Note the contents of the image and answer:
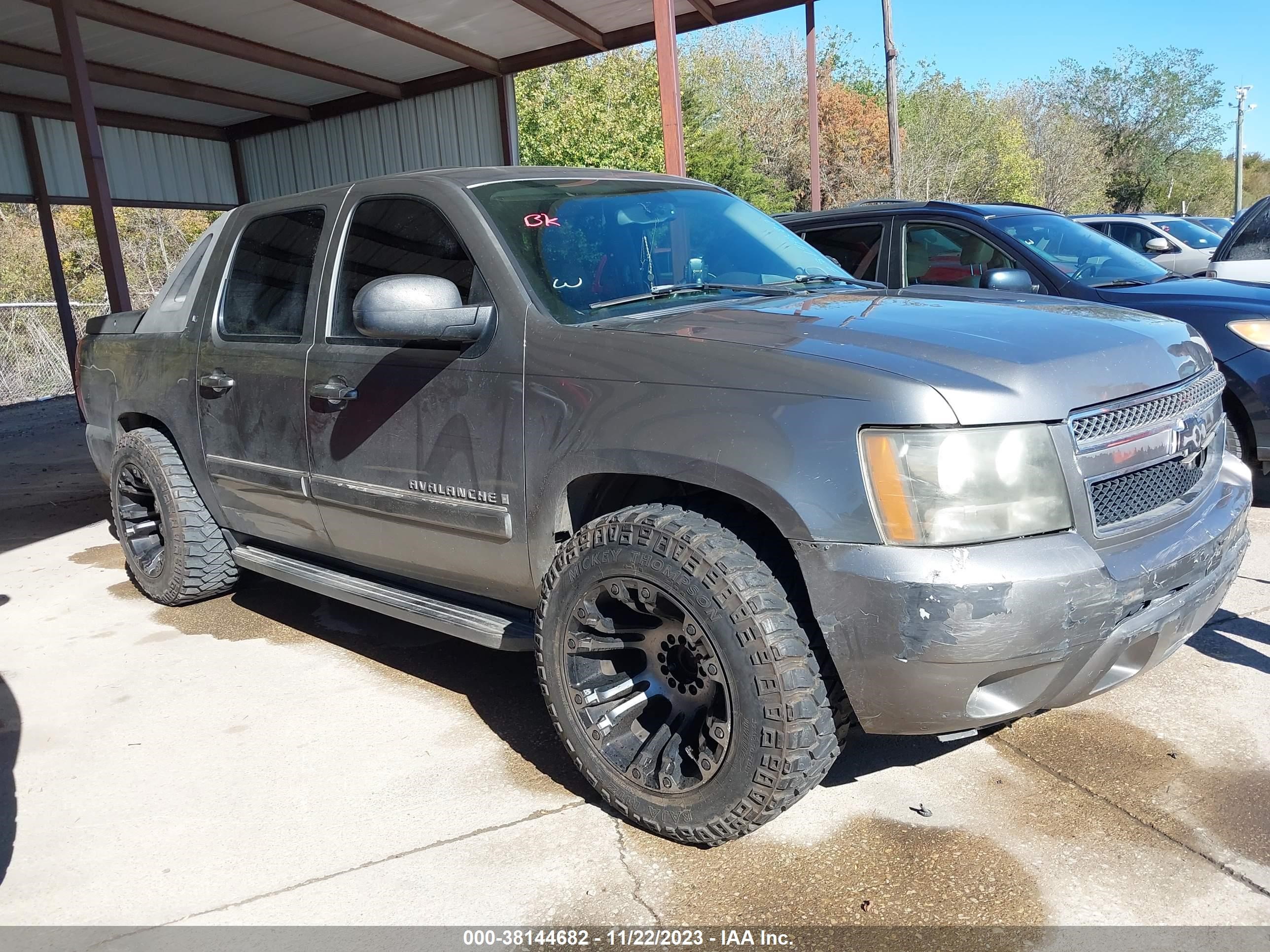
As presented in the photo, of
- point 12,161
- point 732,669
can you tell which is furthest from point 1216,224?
point 12,161

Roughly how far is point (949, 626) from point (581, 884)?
1.15 metres

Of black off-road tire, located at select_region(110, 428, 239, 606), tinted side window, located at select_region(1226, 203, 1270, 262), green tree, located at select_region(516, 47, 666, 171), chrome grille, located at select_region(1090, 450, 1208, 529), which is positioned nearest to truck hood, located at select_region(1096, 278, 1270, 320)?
tinted side window, located at select_region(1226, 203, 1270, 262)

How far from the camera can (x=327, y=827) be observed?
2840 mm

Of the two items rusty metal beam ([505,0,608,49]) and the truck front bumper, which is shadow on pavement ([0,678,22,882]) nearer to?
the truck front bumper

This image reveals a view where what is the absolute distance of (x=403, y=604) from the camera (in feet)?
11.2

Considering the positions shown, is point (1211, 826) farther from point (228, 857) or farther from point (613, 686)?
point (228, 857)

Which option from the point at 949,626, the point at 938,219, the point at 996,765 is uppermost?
the point at 938,219

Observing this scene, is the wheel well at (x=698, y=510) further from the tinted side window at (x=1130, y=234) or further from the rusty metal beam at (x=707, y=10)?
the tinted side window at (x=1130, y=234)

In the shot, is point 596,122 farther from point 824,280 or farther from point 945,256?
point 824,280

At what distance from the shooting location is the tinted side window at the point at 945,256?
599cm

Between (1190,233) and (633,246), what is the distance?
1323 centimetres

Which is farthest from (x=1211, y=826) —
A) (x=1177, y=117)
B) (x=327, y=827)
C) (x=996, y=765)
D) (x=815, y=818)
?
(x=1177, y=117)

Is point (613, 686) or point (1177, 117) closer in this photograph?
point (613, 686)

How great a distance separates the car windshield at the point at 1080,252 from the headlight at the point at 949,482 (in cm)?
402
